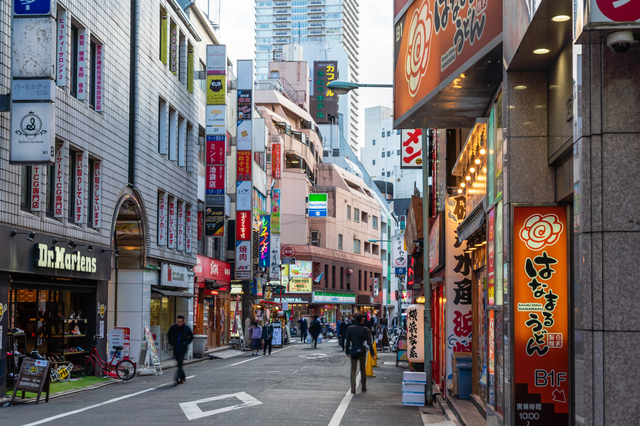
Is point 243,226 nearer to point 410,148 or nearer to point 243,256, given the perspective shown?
point 243,256

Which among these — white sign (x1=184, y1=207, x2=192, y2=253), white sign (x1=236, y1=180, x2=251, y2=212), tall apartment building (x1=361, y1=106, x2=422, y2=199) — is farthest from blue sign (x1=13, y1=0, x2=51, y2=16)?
tall apartment building (x1=361, y1=106, x2=422, y2=199)

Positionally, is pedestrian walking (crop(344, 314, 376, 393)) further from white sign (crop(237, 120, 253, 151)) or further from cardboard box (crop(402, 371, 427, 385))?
white sign (crop(237, 120, 253, 151))

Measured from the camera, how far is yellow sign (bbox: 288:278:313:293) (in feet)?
255

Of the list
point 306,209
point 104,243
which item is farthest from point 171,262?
point 306,209

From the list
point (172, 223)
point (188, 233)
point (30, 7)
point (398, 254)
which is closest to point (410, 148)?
point (172, 223)

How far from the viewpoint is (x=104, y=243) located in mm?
24656

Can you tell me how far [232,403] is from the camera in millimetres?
15711

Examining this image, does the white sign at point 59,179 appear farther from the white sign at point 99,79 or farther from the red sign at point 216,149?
the red sign at point 216,149

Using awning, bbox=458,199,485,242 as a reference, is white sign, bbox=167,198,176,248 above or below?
above

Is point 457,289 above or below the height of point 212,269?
below

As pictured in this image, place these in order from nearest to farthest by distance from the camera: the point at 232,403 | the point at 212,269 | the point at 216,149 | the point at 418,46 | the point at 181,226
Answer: the point at 418,46, the point at 232,403, the point at 181,226, the point at 216,149, the point at 212,269

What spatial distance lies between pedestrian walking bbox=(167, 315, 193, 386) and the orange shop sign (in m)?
9.79

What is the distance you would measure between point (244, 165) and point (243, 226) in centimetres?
351

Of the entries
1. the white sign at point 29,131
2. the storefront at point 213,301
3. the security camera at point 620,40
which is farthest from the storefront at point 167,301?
the security camera at point 620,40
